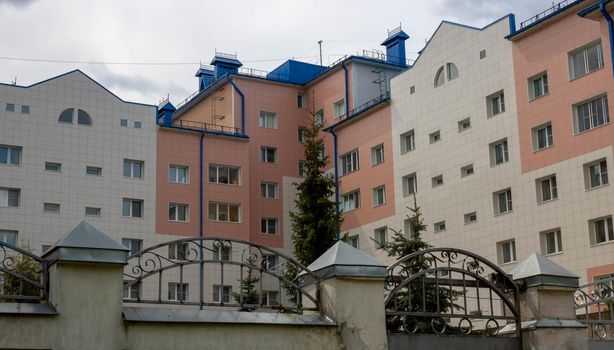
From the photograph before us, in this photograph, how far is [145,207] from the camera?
4669 centimetres

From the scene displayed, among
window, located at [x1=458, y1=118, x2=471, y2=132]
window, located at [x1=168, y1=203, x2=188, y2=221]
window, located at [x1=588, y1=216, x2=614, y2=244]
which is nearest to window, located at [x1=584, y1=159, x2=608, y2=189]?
window, located at [x1=588, y1=216, x2=614, y2=244]

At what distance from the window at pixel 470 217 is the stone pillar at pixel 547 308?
Answer: 2487cm

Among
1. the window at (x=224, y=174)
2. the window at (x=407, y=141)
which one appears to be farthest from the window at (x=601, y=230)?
the window at (x=224, y=174)

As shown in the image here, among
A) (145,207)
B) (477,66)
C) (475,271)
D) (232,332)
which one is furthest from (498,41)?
(232,332)

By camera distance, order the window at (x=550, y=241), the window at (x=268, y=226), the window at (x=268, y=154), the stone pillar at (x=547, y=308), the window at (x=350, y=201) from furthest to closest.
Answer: the window at (x=268, y=154), the window at (x=268, y=226), the window at (x=350, y=201), the window at (x=550, y=241), the stone pillar at (x=547, y=308)

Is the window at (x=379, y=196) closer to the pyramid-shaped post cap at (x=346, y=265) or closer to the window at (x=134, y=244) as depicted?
the window at (x=134, y=244)

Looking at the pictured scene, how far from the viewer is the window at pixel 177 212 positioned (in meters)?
47.4

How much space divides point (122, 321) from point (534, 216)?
27.2m

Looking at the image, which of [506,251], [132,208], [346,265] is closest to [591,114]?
[506,251]

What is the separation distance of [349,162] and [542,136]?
13.6m

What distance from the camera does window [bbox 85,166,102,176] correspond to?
150ft

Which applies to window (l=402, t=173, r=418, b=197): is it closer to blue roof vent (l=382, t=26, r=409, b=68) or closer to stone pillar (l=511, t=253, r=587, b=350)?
blue roof vent (l=382, t=26, r=409, b=68)

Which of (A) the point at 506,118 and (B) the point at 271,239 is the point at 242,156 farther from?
(A) the point at 506,118

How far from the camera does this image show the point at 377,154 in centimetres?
4644
